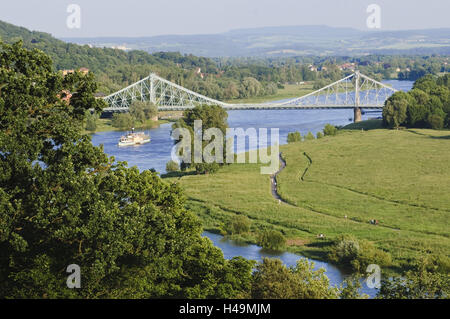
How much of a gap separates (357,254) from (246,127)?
4876cm

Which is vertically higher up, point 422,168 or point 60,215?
point 60,215

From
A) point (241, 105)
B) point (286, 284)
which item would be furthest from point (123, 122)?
point (286, 284)

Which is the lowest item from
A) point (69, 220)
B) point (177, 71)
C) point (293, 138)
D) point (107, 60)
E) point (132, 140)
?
point (132, 140)

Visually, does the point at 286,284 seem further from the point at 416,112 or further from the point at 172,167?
the point at 416,112

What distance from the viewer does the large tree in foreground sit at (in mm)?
15367

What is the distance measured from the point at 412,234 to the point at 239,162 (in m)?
22.6

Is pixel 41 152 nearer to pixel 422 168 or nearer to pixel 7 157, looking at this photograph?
pixel 7 157

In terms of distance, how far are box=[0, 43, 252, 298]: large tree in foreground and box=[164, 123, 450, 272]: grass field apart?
12602mm

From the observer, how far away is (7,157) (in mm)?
15922

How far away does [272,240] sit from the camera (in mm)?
29906

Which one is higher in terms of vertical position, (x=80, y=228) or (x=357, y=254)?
(x=80, y=228)
